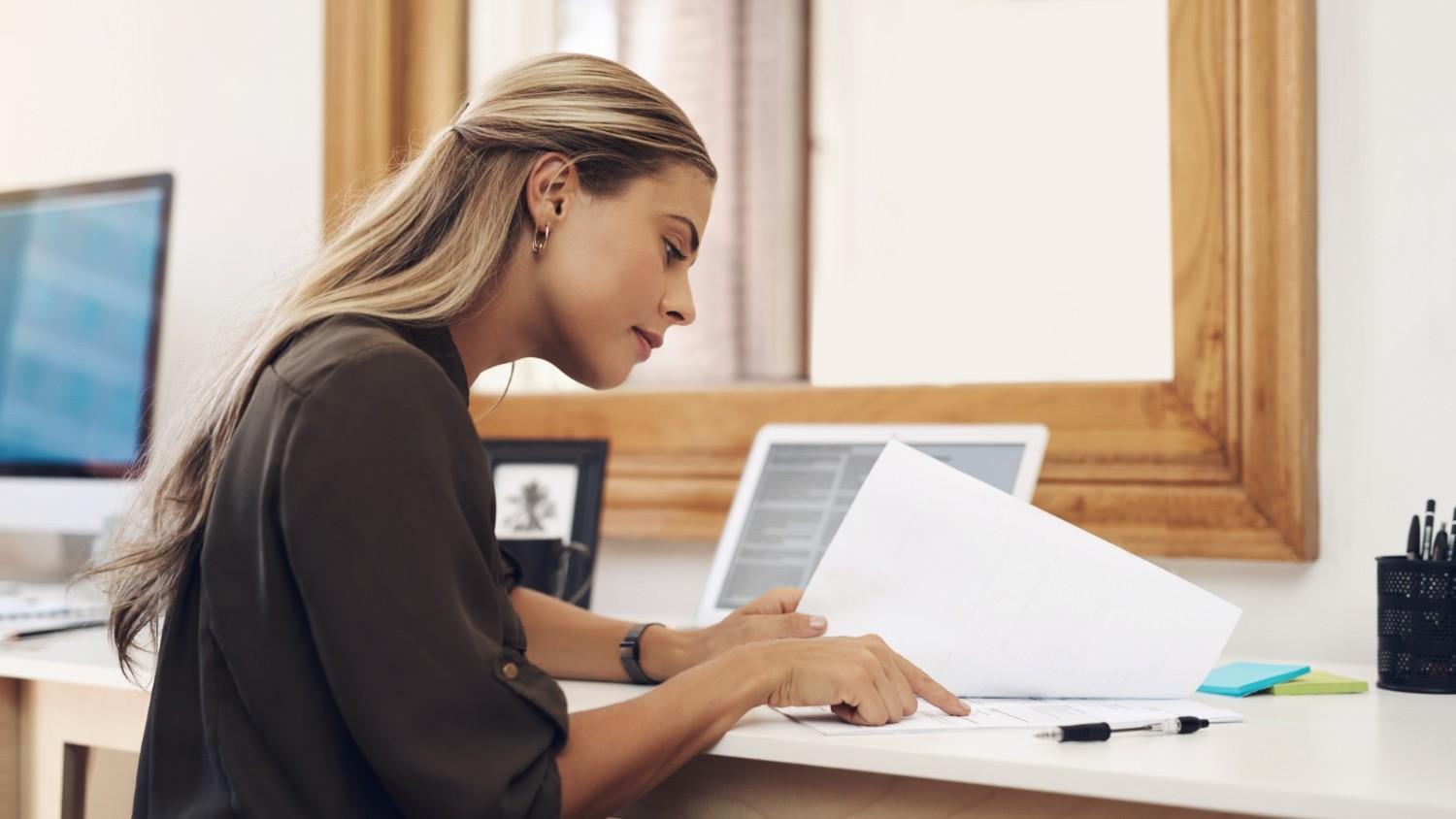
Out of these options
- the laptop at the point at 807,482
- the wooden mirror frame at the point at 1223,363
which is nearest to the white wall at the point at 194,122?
the laptop at the point at 807,482

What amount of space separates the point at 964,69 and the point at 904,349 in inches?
13.7

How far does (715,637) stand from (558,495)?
498 millimetres

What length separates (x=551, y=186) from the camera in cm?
96

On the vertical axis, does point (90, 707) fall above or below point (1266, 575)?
below

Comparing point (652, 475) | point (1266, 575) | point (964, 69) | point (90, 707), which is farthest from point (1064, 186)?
point (90, 707)

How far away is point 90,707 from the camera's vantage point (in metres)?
1.19

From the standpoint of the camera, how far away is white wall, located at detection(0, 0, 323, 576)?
193cm

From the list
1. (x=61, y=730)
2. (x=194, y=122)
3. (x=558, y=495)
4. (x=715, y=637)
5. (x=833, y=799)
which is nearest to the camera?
(x=833, y=799)

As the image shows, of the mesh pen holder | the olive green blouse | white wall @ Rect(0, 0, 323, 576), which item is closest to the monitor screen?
white wall @ Rect(0, 0, 323, 576)

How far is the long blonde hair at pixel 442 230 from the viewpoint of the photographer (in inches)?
35.9

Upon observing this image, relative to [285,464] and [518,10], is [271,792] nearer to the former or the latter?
[285,464]

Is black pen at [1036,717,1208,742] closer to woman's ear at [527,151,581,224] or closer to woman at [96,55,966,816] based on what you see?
woman at [96,55,966,816]

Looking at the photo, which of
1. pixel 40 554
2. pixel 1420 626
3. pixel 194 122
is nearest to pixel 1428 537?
pixel 1420 626

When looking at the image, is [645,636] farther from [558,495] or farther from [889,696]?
[558,495]
